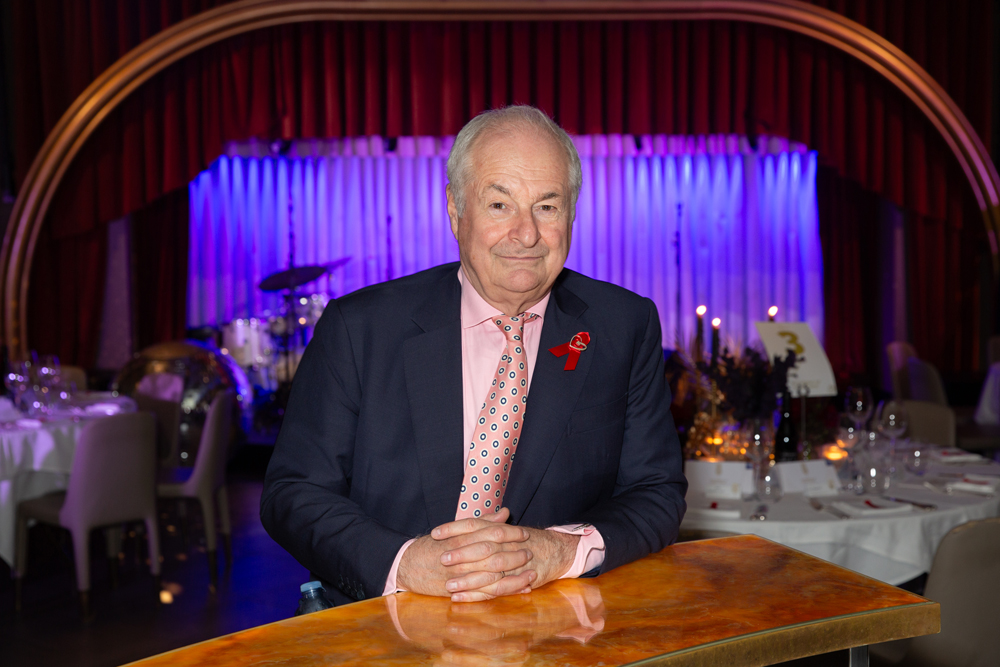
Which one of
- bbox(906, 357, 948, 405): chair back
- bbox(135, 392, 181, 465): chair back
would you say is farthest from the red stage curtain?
bbox(906, 357, 948, 405): chair back

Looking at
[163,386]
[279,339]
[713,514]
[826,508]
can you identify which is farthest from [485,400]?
[279,339]

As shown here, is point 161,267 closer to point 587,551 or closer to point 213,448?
point 213,448

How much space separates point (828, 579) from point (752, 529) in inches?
57.7

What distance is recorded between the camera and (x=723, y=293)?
27.1ft

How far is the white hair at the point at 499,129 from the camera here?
1.51m

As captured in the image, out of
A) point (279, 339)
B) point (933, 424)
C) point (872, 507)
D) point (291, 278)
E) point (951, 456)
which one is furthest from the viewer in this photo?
point (279, 339)

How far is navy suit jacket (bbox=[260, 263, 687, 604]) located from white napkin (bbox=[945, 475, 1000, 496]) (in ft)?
6.18

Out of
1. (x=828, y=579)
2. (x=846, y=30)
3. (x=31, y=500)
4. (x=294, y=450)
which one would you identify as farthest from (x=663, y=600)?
(x=846, y=30)

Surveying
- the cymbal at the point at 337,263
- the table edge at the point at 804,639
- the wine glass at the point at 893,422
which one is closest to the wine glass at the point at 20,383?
the cymbal at the point at 337,263

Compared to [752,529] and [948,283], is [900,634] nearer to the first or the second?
[752,529]

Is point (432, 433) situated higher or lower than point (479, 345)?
lower

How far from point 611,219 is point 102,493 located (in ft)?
18.6

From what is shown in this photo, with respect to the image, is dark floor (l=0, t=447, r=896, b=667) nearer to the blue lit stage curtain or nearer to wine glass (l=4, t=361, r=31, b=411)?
wine glass (l=4, t=361, r=31, b=411)

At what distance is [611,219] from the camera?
8344 mm
